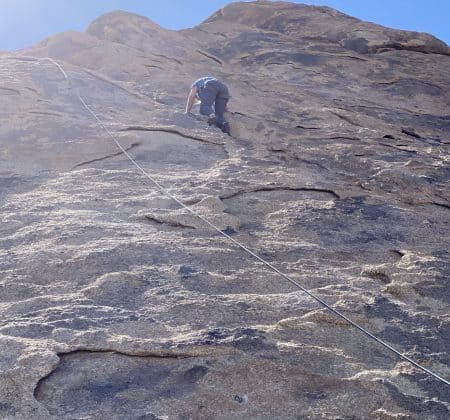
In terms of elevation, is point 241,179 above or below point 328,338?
above

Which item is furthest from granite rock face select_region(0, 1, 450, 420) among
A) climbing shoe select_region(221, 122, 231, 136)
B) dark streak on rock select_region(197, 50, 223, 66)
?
dark streak on rock select_region(197, 50, 223, 66)

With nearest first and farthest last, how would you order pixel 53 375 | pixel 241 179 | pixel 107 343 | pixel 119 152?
pixel 53 375, pixel 107 343, pixel 241 179, pixel 119 152

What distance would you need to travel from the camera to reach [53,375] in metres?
3.10

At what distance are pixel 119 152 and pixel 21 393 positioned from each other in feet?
12.6

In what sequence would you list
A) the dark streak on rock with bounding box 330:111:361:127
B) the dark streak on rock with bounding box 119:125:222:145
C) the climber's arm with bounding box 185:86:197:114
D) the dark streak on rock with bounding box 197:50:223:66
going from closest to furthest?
the dark streak on rock with bounding box 119:125:222:145 → the climber's arm with bounding box 185:86:197:114 → the dark streak on rock with bounding box 330:111:361:127 → the dark streak on rock with bounding box 197:50:223:66

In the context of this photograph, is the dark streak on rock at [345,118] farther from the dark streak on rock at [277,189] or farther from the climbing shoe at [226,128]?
the dark streak on rock at [277,189]

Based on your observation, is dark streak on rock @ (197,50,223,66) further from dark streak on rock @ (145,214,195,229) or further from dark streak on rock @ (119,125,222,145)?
dark streak on rock @ (145,214,195,229)

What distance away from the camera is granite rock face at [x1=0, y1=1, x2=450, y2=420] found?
3.09 m

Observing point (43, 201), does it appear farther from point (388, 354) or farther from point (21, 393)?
point (388, 354)

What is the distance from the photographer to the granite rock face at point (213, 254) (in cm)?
309

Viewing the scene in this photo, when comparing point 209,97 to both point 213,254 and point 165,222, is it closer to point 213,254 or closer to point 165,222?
point 165,222

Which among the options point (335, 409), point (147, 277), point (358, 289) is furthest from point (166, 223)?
point (335, 409)

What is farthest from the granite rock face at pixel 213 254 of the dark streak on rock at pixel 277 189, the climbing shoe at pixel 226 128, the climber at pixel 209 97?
the climber at pixel 209 97

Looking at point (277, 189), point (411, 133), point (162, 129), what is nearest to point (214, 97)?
point (162, 129)
